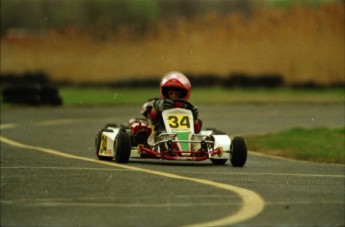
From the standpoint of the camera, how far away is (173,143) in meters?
16.6

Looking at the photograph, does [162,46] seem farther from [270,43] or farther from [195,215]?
[195,215]

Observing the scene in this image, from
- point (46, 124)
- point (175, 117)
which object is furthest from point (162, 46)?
point (175, 117)

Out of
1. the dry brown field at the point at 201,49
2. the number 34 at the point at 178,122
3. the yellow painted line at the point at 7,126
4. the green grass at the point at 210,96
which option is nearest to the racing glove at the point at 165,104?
the number 34 at the point at 178,122

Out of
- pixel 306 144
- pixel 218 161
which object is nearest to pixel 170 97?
pixel 218 161

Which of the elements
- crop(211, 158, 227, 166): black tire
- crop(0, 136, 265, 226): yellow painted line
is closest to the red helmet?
crop(211, 158, 227, 166): black tire

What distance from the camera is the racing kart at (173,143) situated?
647 inches

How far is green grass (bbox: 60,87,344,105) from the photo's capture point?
4381cm

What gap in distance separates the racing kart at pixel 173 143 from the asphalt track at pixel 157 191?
196mm

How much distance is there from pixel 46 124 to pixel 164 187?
624 inches

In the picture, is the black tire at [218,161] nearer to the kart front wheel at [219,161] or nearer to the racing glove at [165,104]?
the kart front wheel at [219,161]

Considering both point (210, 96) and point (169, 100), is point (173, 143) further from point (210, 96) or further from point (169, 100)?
point (210, 96)

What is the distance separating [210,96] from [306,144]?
87.5 feet

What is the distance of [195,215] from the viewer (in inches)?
415

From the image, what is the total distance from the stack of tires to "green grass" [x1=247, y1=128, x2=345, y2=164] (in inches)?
586
